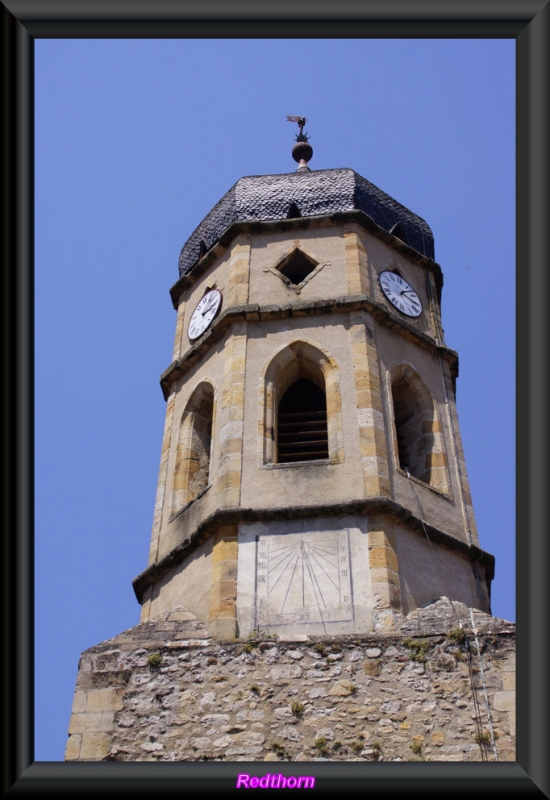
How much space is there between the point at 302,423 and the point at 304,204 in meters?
4.29

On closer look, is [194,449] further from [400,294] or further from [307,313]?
[400,294]

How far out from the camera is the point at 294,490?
12992 millimetres

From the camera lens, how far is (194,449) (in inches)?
595

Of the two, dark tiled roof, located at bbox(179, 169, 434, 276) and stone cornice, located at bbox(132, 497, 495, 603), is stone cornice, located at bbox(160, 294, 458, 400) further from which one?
stone cornice, located at bbox(132, 497, 495, 603)

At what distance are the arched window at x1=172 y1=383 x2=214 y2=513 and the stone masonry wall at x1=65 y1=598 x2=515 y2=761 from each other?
3174mm

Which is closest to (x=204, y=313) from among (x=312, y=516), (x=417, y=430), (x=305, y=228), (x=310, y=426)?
(x=305, y=228)

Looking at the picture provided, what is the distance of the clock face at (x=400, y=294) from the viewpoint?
16.0 meters

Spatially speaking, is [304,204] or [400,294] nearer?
[400,294]

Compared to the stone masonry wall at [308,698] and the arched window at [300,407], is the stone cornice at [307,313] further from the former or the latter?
the stone masonry wall at [308,698]

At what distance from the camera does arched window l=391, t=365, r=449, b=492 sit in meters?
14.5
